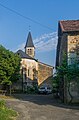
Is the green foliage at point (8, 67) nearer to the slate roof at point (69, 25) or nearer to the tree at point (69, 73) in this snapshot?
the slate roof at point (69, 25)

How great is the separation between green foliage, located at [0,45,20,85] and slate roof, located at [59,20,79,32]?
1838 centimetres

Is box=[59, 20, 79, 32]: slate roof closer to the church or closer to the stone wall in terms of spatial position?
the church

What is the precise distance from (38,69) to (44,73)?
2.33 meters

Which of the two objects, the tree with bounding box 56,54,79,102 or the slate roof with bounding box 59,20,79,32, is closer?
the tree with bounding box 56,54,79,102

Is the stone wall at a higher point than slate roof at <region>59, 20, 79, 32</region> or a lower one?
lower

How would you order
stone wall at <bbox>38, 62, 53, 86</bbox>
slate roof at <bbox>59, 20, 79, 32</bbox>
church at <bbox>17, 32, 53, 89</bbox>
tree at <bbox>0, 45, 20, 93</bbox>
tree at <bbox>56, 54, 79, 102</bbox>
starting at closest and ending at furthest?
1. tree at <bbox>56, 54, 79, 102</bbox>
2. slate roof at <bbox>59, 20, 79, 32</bbox>
3. tree at <bbox>0, 45, 20, 93</bbox>
4. church at <bbox>17, 32, 53, 89</bbox>
5. stone wall at <bbox>38, 62, 53, 86</bbox>

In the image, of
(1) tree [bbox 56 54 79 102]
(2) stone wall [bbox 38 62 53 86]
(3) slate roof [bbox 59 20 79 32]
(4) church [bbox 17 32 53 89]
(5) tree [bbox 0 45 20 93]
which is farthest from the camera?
(2) stone wall [bbox 38 62 53 86]

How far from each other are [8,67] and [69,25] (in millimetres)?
19830

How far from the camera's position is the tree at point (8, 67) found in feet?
161

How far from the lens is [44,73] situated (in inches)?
3130

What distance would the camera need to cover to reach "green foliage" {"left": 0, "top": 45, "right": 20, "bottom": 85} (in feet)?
161

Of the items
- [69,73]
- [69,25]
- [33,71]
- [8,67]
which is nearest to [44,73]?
[33,71]

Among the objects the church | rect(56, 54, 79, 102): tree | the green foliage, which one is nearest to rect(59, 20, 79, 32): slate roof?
rect(56, 54, 79, 102): tree

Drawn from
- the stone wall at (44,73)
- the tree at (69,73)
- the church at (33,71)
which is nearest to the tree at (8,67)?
the church at (33,71)
